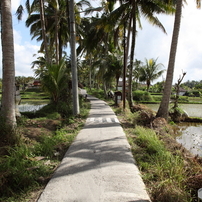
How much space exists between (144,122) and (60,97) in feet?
19.6

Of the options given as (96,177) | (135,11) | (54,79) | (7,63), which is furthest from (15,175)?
(135,11)

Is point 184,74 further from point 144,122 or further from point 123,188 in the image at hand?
point 123,188

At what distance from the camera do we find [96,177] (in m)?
2.96

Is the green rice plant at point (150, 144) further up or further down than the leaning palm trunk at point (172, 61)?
further down

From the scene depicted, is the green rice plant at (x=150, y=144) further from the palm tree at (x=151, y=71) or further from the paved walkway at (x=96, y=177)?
the palm tree at (x=151, y=71)

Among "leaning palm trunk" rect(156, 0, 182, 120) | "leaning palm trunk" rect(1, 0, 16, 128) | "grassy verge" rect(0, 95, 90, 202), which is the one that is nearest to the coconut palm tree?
"leaning palm trunk" rect(156, 0, 182, 120)

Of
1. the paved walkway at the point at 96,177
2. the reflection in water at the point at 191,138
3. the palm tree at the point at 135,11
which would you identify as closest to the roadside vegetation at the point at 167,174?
the paved walkway at the point at 96,177

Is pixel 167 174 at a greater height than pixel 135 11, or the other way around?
pixel 135 11

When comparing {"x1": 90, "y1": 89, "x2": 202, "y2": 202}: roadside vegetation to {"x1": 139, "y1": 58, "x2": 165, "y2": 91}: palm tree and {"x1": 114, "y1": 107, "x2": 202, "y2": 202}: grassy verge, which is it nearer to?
{"x1": 114, "y1": 107, "x2": 202, "y2": 202}: grassy verge

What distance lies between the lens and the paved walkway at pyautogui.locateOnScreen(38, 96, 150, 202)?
→ 2477 mm

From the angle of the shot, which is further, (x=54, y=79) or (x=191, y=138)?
(x=54, y=79)

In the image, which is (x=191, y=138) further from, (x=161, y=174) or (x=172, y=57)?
(x=161, y=174)

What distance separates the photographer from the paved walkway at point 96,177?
2.48 meters

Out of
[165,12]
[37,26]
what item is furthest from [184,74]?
[37,26]
